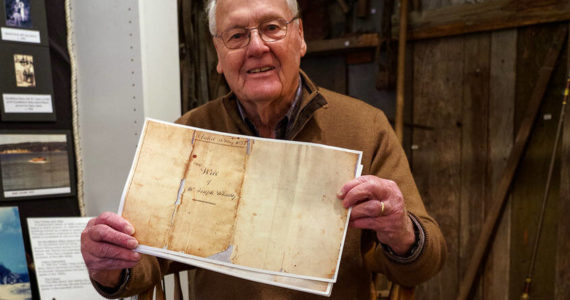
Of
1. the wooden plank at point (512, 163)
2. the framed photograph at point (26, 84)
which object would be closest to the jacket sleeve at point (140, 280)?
the framed photograph at point (26, 84)

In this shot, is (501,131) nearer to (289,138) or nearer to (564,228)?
(564,228)

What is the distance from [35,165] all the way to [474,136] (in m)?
2.10

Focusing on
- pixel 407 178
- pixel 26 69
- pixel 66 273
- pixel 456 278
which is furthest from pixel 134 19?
pixel 456 278

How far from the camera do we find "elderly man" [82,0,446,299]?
755mm

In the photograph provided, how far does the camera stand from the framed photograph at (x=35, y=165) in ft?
4.28

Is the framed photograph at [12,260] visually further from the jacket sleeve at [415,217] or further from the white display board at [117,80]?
the jacket sleeve at [415,217]

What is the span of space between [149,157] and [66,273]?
80 cm

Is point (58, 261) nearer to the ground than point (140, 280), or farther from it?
nearer to the ground

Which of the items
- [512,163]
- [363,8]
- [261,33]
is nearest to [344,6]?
[363,8]

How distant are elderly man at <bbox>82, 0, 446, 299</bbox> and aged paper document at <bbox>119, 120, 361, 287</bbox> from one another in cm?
5

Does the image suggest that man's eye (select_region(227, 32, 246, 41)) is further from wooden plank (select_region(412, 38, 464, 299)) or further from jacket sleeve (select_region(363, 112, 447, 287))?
wooden plank (select_region(412, 38, 464, 299))

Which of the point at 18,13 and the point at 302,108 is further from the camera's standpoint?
the point at 18,13

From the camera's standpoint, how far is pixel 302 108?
1.02m

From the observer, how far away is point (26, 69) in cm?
132
